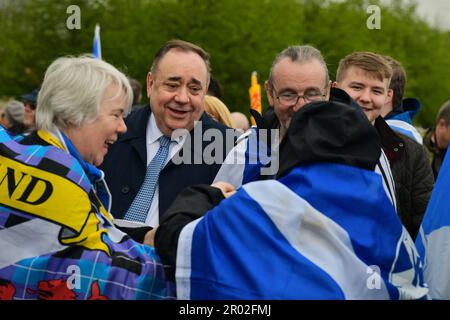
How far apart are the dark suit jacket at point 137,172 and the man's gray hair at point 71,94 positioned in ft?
3.73

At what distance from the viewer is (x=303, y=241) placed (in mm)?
3059

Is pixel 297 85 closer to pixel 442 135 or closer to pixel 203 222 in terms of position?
pixel 203 222

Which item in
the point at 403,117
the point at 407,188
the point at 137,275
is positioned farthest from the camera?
the point at 403,117

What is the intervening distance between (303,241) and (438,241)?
831 mm

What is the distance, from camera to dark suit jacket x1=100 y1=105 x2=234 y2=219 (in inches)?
183

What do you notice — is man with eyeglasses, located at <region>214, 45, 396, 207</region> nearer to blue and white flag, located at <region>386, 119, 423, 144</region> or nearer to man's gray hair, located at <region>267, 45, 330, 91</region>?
man's gray hair, located at <region>267, 45, 330, 91</region>

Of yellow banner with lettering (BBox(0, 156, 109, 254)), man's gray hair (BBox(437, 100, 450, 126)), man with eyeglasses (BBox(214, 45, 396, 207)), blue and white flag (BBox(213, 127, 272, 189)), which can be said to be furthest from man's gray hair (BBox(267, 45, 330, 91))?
man's gray hair (BBox(437, 100, 450, 126))

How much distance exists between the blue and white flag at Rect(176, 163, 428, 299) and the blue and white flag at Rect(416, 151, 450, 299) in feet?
1.44

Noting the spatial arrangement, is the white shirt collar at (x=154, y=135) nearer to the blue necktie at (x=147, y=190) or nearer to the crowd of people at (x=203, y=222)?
the blue necktie at (x=147, y=190)

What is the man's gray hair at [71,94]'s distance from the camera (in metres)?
3.51
